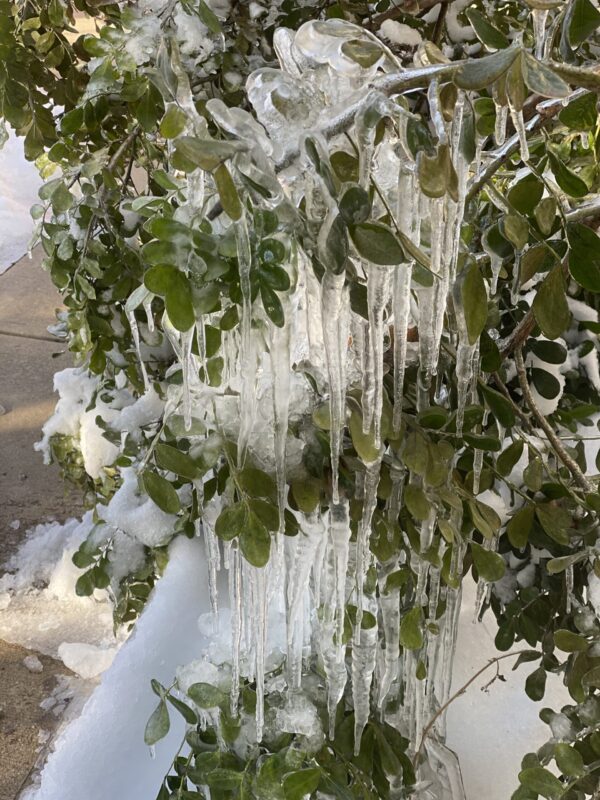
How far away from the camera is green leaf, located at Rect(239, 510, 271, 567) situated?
0.61 metres

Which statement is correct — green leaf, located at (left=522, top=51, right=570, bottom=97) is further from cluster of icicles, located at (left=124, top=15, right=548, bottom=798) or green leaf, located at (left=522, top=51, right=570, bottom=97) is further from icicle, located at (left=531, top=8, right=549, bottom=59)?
icicle, located at (left=531, top=8, right=549, bottom=59)

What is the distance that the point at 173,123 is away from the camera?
1.59ft

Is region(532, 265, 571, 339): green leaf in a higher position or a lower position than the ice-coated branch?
lower

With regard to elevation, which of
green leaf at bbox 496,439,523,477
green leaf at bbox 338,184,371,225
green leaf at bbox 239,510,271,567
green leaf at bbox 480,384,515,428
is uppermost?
green leaf at bbox 338,184,371,225

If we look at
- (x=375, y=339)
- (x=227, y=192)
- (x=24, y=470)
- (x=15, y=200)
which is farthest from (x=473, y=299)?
(x=15, y=200)

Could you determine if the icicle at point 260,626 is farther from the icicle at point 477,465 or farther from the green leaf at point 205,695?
the icicle at point 477,465

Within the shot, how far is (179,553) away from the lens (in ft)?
3.96

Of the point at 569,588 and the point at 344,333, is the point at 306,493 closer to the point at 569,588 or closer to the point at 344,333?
the point at 344,333

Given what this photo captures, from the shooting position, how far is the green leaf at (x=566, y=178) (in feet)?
1.93

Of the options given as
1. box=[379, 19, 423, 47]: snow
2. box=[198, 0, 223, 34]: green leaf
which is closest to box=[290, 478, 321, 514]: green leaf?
box=[198, 0, 223, 34]: green leaf

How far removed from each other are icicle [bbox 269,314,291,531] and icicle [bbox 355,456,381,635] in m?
0.08

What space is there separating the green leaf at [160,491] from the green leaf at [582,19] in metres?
0.53

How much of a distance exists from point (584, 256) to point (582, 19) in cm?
20

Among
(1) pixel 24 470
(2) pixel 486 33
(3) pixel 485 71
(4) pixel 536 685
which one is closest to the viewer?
(3) pixel 485 71
